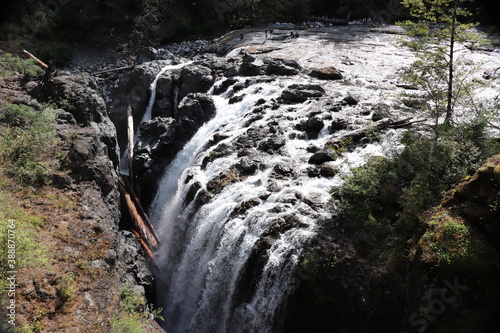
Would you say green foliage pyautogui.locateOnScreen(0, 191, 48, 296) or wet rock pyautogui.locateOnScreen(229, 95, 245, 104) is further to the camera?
wet rock pyautogui.locateOnScreen(229, 95, 245, 104)

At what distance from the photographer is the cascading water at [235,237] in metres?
9.38

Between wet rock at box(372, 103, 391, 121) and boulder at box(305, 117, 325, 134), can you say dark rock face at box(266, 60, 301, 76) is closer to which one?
boulder at box(305, 117, 325, 134)

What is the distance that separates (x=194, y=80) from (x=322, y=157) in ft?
39.8

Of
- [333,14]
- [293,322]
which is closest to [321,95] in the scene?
[293,322]

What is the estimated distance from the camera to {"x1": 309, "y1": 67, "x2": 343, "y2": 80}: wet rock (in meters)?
20.0

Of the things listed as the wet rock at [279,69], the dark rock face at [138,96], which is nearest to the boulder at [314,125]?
the wet rock at [279,69]

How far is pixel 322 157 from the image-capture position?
1270 centimetres

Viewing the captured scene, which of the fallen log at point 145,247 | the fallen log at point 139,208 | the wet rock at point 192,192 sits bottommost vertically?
the fallen log at point 145,247

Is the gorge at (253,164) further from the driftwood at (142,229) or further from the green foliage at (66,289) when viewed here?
the green foliage at (66,289)

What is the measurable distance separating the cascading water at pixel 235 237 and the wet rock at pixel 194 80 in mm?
6296

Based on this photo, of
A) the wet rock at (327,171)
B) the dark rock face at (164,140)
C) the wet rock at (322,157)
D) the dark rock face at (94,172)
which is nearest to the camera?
the dark rock face at (94,172)

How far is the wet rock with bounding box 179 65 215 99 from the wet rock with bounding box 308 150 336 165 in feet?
36.0

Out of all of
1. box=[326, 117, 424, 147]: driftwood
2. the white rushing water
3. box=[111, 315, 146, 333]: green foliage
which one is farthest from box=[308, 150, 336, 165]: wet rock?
box=[111, 315, 146, 333]: green foliage

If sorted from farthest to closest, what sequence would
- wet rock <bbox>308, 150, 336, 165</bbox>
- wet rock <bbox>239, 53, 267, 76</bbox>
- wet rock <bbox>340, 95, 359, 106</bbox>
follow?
wet rock <bbox>239, 53, 267, 76</bbox>
wet rock <bbox>340, 95, 359, 106</bbox>
wet rock <bbox>308, 150, 336, 165</bbox>
